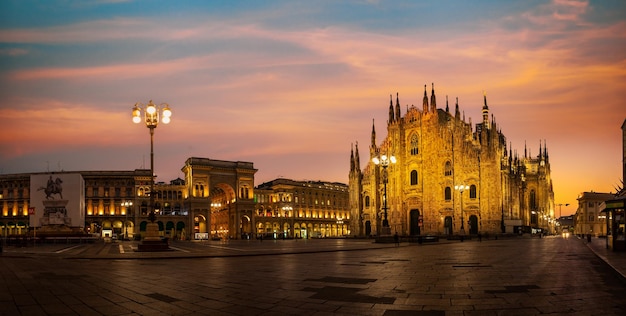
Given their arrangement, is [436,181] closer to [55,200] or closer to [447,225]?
[447,225]

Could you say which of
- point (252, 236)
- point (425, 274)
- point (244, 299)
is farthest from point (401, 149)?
point (244, 299)

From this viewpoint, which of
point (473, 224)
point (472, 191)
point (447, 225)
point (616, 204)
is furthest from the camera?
point (447, 225)

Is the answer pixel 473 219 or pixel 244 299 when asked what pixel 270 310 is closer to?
pixel 244 299

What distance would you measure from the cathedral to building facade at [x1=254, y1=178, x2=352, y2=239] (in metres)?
29.1

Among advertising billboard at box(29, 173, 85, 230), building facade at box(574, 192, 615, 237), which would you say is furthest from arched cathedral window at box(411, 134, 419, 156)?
building facade at box(574, 192, 615, 237)

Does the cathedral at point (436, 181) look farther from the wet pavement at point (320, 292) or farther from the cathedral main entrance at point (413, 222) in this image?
the wet pavement at point (320, 292)

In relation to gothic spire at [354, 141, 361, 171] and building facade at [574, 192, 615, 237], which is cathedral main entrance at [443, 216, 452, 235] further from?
building facade at [574, 192, 615, 237]

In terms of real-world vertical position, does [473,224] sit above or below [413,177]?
below

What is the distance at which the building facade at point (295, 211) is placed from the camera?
389 feet

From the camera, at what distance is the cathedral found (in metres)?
76.6

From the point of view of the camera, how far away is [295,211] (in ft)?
398

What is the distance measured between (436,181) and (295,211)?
156 feet

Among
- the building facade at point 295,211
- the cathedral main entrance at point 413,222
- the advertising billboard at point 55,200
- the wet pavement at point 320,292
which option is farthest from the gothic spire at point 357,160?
the wet pavement at point 320,292

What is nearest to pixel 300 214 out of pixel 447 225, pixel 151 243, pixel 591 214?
pixel 447 225
